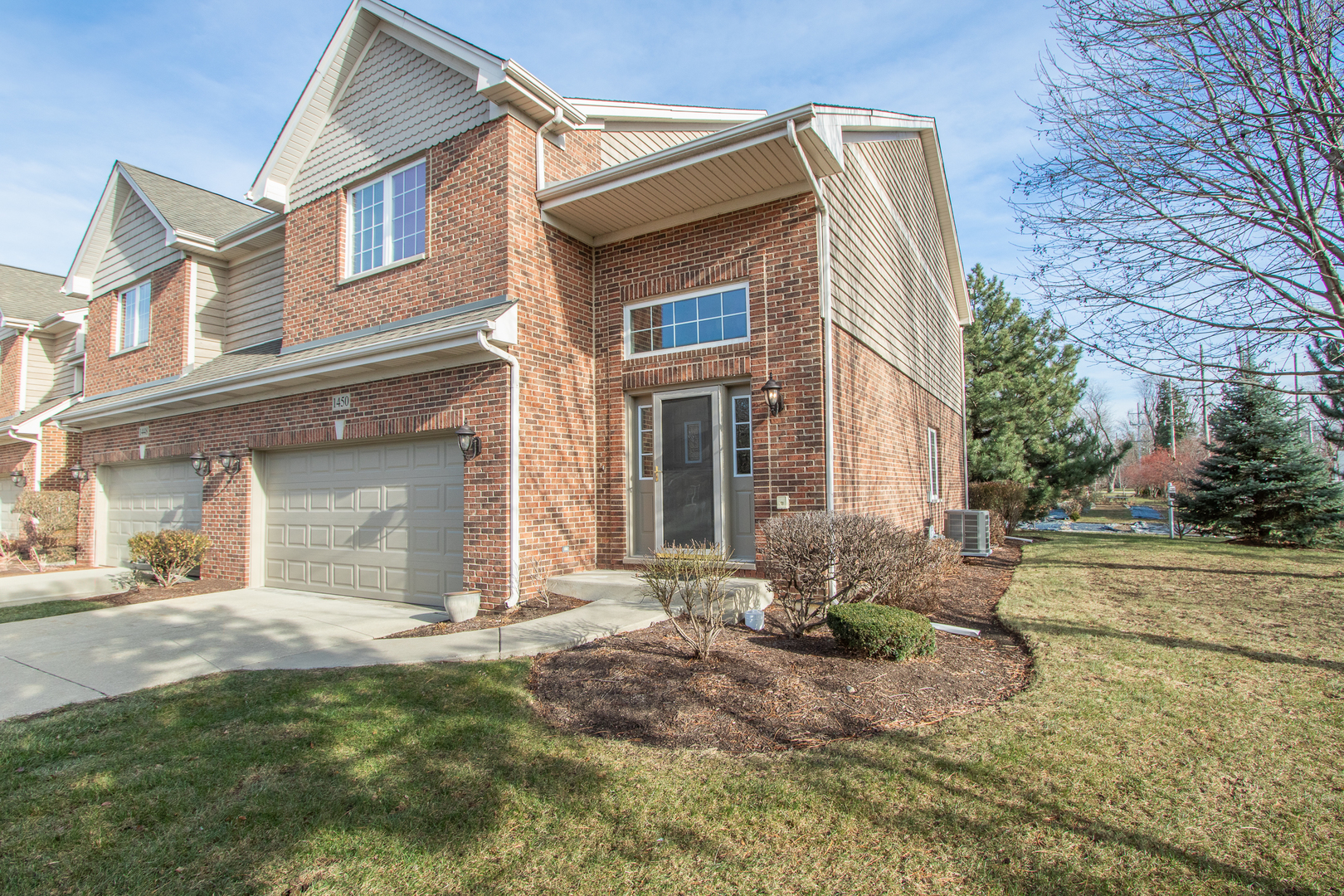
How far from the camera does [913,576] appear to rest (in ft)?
21.9

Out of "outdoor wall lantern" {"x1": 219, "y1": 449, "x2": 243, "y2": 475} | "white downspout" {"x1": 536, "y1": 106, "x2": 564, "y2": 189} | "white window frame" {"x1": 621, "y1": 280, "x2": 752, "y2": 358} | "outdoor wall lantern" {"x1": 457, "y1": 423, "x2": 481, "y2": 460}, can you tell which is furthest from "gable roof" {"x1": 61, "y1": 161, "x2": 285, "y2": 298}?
"white window frame" {"x1": 621, "y1": 280, "x2": 752, "y2": 358}

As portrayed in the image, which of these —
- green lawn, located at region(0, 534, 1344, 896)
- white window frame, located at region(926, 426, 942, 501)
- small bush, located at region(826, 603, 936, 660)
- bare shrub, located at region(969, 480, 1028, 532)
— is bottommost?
green lawn, located at region(0, 534, 1344, 896)

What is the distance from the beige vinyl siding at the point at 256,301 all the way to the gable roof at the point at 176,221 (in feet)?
0.99

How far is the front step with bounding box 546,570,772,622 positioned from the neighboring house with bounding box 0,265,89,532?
13452mm

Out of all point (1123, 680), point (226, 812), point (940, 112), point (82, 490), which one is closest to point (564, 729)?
point (226, 812)

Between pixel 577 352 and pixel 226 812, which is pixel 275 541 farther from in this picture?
pixel 226 812

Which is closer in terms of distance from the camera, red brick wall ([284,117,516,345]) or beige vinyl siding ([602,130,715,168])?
red brick wall ([284,117,516,345])

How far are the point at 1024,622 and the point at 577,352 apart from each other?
5.96 metres

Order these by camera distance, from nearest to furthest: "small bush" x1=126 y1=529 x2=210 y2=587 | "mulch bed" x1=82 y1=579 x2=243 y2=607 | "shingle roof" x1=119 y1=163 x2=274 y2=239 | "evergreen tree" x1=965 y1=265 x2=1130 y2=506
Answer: "mulch bed" x1=82 y1=579 x2=243 y2=607
"small bush" x1=126 y1=529 x2=210 y2=587
"shingle roof" x1=119 y1=163 x2=274 y2=239
"evergreen tree" x1=965 y1=265 x2=1130 y2=506

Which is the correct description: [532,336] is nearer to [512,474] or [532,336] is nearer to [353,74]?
[512,474]

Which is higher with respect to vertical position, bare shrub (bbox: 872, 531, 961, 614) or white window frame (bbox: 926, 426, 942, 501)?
Result: white window frame (bbox: 926, 426, 942, 501)

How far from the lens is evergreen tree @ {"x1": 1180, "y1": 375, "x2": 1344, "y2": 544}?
1398cm

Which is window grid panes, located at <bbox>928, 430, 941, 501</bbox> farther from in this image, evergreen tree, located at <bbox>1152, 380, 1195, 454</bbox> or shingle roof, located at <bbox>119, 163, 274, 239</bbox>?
evergreen tree, located at <bbox>1152, 380, 1195, 454</bbox>

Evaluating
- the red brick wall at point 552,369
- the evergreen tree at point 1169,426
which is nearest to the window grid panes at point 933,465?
the red brick wall at point 552,369
